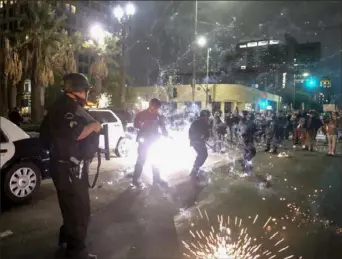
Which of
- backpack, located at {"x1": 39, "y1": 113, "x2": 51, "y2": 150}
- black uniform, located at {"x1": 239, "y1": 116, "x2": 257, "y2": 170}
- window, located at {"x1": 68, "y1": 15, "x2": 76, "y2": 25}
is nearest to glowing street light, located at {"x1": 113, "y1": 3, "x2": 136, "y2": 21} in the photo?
black uniform, located at {"x1": 239, "y1": 116, "x2": 257, "y2": 170}

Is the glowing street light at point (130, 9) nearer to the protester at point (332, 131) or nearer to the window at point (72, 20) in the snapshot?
the protester at point (332, 131)

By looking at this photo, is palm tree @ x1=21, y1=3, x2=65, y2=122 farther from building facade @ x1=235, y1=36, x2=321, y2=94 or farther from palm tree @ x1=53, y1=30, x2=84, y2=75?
building facade @ x1=235, y1=36, x2=321, y2=94

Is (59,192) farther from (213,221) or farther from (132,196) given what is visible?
(132,196)

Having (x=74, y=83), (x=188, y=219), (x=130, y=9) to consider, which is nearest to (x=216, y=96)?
(x=130, y=9)

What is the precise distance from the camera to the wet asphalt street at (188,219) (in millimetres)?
4387

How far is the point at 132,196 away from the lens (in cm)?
689

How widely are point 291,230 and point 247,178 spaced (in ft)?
13.2

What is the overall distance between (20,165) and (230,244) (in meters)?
3.66

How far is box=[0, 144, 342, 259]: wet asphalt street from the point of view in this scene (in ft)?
14.4

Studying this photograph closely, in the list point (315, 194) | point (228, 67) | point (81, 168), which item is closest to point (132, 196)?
point (81, 168)

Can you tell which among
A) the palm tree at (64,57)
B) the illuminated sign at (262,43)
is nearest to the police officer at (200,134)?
the palm tree at (64,57)

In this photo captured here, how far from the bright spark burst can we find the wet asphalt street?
0.01m

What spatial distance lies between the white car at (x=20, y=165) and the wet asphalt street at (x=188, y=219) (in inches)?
10.4

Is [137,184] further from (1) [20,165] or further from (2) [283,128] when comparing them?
(2) [283,128]
